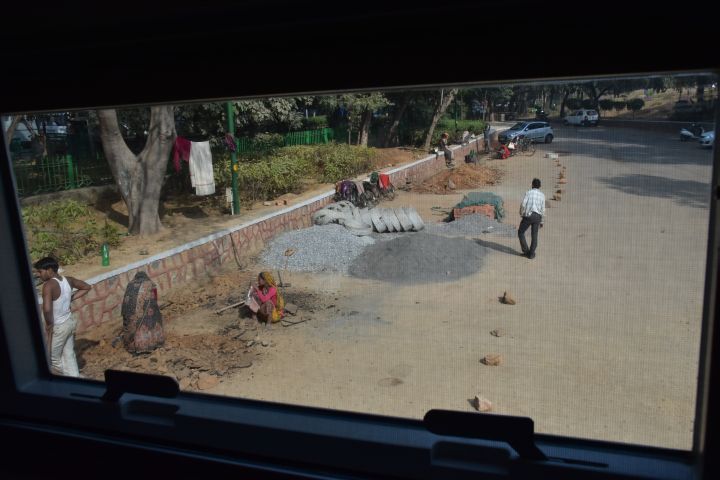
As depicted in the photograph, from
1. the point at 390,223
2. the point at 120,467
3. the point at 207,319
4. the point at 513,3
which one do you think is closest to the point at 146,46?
the point at 513,3

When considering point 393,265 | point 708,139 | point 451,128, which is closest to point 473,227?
point 393,265

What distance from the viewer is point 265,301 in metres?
4.99

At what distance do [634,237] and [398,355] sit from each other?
236 centimetres

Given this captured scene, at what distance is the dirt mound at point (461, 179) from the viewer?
376 inches

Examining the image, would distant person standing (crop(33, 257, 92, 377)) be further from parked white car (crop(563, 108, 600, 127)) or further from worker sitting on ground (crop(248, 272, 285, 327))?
parked white car (crop(563, 108, 600, 127))

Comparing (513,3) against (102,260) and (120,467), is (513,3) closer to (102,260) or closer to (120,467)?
(120,467)

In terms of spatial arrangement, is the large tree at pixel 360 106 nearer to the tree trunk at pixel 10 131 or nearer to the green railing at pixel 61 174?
the green railing at pixel 61 174

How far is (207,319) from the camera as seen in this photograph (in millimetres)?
5270

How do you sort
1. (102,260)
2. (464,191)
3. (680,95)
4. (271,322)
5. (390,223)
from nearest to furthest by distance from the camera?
(680,95)
(271,322)
(102,260)
(390,223)
(464,191)

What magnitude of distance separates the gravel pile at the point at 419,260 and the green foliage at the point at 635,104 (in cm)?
452

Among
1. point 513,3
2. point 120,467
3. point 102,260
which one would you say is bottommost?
point 102,260

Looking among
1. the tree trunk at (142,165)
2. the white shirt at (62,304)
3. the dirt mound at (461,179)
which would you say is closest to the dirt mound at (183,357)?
the white shirt at (62,304)

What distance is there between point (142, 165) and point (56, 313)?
4682 mm

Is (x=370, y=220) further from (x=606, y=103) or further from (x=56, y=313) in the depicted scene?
(x=606, y=103)
